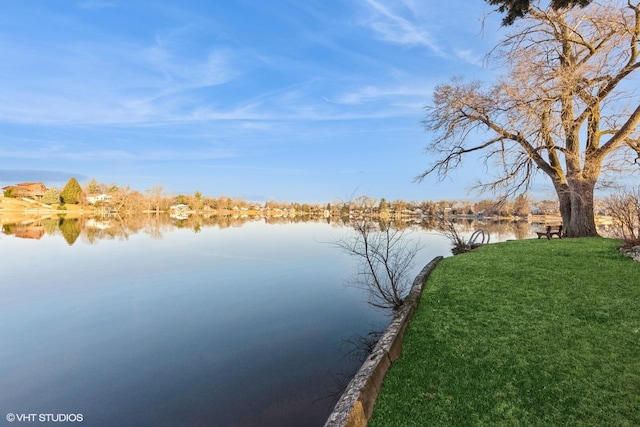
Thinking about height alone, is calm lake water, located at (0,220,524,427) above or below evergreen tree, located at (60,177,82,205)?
below

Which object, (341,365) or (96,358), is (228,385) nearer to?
(341,365)

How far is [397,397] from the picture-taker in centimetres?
348

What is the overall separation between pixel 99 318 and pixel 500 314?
28.3 ft

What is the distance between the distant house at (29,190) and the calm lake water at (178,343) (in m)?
110

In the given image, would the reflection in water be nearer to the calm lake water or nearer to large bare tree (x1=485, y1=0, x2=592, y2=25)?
the calm lake water

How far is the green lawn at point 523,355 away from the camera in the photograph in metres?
3.15

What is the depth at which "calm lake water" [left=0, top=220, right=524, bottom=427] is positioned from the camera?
451 cm

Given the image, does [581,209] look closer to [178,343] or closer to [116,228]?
[178,343]

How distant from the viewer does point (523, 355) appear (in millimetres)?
4125

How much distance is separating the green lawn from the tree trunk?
8.31 metres

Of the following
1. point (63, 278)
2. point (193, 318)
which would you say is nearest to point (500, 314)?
point (193, 318)

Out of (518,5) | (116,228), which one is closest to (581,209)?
(518,5)

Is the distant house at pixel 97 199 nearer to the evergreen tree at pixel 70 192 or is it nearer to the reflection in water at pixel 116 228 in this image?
the evergreen tree at pixel 70 192

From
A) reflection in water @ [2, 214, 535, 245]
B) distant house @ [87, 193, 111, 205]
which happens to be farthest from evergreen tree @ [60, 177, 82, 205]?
reflection in water @ [2, 214, 535, 245]
